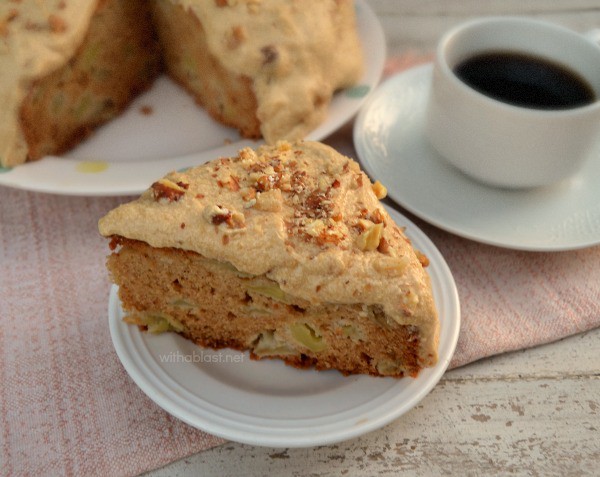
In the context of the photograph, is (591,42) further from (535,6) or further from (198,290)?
(198,290)

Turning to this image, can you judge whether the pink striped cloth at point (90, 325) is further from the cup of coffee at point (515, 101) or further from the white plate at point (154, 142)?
the cup of coffee at point (515, 101)

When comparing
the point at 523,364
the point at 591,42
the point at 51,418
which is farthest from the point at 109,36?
the point at 523,364

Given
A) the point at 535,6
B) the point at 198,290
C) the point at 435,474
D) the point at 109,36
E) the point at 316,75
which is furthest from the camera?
the point at 535,6

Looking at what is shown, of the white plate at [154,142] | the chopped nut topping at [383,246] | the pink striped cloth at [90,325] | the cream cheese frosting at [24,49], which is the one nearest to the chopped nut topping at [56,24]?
the cream cheese frosting at [24,49]

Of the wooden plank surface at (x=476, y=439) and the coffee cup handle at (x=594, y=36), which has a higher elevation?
the coffee cup handle at (x=594, y=36)

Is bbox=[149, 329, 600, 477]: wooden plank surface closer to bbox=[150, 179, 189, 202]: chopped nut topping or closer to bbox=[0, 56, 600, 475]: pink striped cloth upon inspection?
bbox=[0, 56, 600, 475]: pink striped cloth

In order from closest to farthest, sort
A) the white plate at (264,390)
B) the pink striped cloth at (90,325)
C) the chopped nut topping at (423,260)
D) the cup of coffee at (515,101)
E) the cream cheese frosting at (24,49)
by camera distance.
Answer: the white plate at (264,390) < the pink striped cloth at (90,325) < the chopped nut topping at (423,260) < the cup of coffee at (515,101) < the cream cheese frosting at (24,49)

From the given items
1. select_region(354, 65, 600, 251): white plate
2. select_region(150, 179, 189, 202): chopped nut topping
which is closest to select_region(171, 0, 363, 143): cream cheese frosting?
select_region(354, 65, 600, 251): white plate

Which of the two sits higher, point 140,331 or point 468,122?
point 468,122
